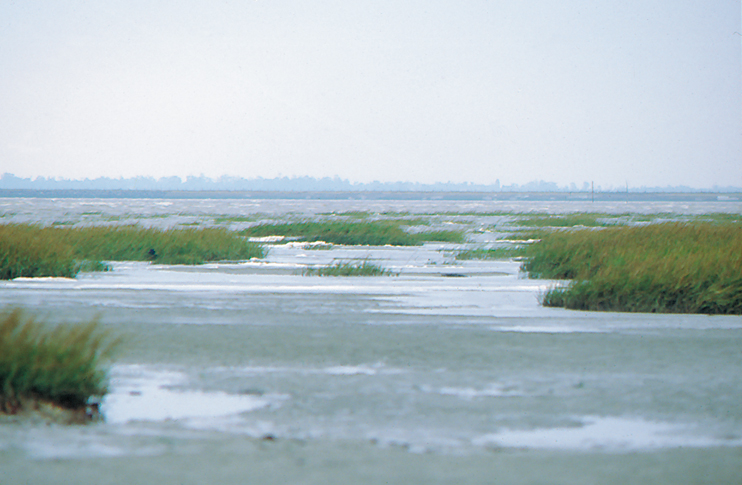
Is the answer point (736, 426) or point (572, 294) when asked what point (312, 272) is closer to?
point (572, 294)

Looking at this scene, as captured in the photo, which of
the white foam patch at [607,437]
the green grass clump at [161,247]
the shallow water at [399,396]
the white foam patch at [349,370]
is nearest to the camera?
the shallow water at [399,396]

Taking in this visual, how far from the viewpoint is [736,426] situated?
6656 mm

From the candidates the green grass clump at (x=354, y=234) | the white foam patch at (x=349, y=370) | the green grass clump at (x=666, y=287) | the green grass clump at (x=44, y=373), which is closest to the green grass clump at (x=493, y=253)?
the green grass clump at (x=354, y=234)

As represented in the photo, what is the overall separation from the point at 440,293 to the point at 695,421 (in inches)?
370

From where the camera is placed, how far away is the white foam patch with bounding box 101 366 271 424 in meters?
6.91

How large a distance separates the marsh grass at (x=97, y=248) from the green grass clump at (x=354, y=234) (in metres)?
6.24

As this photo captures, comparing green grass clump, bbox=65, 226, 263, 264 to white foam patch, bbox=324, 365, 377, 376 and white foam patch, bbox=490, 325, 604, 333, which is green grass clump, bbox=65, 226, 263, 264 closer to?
white foam patch, bbox=490, 325, 604, 333

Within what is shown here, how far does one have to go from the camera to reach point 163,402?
24.1 ft

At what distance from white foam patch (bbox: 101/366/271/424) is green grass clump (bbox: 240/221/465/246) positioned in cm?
2534

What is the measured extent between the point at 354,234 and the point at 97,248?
469 inches

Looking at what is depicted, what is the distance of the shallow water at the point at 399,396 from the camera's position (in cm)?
556

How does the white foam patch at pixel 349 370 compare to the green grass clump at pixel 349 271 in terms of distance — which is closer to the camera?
the white foam patch at pixel 349 370

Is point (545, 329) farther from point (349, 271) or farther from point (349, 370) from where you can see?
point (349, 271)

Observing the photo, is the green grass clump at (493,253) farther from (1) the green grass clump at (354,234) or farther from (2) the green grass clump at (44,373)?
(2) the green grass clump at (44,373)
